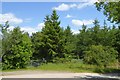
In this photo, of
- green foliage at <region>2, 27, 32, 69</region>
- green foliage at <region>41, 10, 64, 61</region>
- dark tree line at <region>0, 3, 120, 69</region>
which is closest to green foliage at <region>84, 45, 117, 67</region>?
dark tree line at <region>0, 3, 120, 69</region>

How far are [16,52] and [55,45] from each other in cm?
1569

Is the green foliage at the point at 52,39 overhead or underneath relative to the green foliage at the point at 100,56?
overhead

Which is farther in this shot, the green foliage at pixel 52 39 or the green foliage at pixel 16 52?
the green foliage at pixel 52 39

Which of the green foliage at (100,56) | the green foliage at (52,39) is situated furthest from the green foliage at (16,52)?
the green foliage at (52,39)

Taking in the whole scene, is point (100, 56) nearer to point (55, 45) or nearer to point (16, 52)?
point (16, 52)

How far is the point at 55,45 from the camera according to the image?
4684cm

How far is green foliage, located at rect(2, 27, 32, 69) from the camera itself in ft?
104

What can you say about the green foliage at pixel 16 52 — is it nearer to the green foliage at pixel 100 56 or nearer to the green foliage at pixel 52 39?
the green foliage at pixel 100 56

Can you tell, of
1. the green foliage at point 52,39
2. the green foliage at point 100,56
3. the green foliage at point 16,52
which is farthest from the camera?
the green foliage at point 52,39

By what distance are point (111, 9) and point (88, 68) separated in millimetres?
12782

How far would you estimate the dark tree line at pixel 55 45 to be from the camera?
31.8 m

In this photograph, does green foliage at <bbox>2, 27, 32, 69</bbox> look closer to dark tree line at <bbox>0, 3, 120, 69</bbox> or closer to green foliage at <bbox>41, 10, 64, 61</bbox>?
dark tree line at <bbox>0, 3, 120, 69</bbox>

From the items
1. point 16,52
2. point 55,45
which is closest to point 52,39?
point 55,45

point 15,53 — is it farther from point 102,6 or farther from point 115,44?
point 115,44
